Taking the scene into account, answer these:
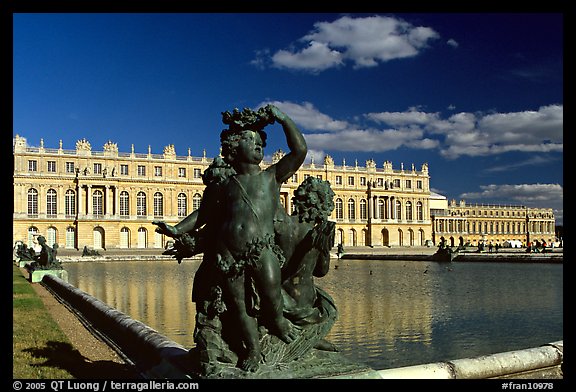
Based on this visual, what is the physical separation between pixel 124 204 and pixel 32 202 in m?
8.85

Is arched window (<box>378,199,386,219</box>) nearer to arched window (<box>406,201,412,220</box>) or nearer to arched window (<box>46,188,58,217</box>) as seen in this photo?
arched window (<box>406,201,412,220</box>)

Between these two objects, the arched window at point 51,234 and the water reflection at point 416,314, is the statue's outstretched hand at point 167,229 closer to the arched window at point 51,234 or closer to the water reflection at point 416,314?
the water reflection at point 416,314

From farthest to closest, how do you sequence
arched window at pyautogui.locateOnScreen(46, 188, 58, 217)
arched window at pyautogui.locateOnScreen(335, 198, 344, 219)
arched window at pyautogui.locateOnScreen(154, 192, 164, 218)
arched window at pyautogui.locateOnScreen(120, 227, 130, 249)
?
arched window at pyautogui.locateOnScreen(335, 198, 344, 219) → arched window at pyautogui.locateOnScreen(154, 192, 164, 218) → arched window at pyautogui.locateOnScreen(120, 227, 130, 249) → arched window at pyautogui.locateOnScreen(46, 188, 58, 217)

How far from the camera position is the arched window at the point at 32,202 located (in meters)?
52.2

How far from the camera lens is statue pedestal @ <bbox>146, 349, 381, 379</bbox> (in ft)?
11.3

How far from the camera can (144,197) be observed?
58500mm

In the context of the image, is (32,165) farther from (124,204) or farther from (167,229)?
(167,229)

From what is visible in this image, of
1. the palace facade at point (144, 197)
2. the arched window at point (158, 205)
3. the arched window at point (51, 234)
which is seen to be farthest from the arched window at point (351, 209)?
the arched window at point (51, 234)

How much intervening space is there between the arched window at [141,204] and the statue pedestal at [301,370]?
55916 mm

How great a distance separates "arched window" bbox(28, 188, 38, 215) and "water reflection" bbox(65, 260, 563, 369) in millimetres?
39594

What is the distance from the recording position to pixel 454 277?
1875cm

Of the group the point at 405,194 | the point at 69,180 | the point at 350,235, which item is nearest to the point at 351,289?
the point at 69,180

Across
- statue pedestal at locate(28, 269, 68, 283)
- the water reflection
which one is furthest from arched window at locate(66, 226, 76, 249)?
statue pedestal at locate(28, 269, 68, 283)
